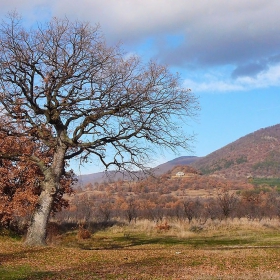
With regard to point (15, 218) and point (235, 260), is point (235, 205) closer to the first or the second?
point (15, 218)

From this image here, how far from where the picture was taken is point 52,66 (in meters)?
16.3

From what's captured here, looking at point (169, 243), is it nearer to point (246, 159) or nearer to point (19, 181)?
point (19, 181)

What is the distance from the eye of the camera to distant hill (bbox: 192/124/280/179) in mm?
105062

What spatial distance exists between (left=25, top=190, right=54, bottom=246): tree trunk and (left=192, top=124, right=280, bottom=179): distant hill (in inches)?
3522

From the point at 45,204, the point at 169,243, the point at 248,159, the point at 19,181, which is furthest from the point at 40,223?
the point at 248,159

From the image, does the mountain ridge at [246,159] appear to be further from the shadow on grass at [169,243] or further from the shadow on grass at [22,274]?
the shadow on grass at [22,274]

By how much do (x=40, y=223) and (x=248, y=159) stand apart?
10339cm

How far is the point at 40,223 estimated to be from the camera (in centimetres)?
1602

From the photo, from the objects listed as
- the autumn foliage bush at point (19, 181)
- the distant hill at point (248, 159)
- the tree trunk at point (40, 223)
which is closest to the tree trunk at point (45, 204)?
the tree trunk at point (40, 223)

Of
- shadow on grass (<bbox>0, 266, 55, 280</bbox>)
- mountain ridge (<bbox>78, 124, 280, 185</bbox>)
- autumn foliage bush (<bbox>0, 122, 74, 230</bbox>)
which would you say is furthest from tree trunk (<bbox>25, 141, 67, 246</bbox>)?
mountain ridge (<bbox>78, 124, 280, 185</bbox>)

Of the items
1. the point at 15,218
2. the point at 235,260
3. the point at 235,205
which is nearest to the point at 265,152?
the point at 235,205

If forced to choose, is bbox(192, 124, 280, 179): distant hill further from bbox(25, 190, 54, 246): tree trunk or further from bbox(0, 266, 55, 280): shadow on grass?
bbox(0, 266, 55, 280): shadow on grass

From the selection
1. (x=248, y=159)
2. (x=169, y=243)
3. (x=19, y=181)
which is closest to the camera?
(x=169, y=243)

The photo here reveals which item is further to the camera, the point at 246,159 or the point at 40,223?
the point at 246,159
